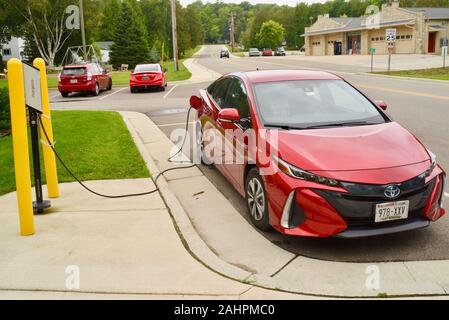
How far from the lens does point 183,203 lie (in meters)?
6.23

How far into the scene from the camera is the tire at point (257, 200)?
16.1 feet

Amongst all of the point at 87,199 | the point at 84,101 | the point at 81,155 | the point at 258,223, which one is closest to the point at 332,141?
the point at 258,223

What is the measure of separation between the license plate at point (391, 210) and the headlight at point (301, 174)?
1.42 ft

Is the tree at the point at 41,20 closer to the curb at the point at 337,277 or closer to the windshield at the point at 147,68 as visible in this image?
the windshield at the point at 147,68

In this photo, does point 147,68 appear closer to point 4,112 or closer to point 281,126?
point 4,112

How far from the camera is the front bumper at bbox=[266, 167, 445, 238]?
13.7ft

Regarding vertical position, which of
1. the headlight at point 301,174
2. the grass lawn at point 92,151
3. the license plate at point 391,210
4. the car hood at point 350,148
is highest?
the car hood at point 350,148

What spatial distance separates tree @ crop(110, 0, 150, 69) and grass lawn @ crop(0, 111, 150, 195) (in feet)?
170

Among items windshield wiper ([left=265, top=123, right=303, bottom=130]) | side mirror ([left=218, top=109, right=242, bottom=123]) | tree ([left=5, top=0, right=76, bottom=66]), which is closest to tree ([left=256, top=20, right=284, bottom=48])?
tree ([left=5, top=0, right=76, bottom=66])

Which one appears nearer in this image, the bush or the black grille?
the black grille

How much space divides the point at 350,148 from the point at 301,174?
1.96ft

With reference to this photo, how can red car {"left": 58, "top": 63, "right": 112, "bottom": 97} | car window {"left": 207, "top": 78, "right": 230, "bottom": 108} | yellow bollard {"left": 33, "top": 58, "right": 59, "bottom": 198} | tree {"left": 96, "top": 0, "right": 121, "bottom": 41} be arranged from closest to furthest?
yellow bollard {"left": 33, "top": 58, "right": 59, "bottom": 198} < car window {"left": 207, "top": 78, "right": 230, "bottom": 108} < red car {"left": 58, "top": 63, "right": 112, "bottom": 97} < tree {"left": 96, "top": 0, "right": 121, "bottom": 41}

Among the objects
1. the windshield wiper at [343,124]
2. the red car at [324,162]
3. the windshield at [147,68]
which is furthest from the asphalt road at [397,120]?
the windshield at [147,68]

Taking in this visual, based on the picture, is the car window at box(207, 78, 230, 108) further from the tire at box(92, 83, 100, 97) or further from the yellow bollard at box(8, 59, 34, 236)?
the tire at box(92, 83, 100, 97)
